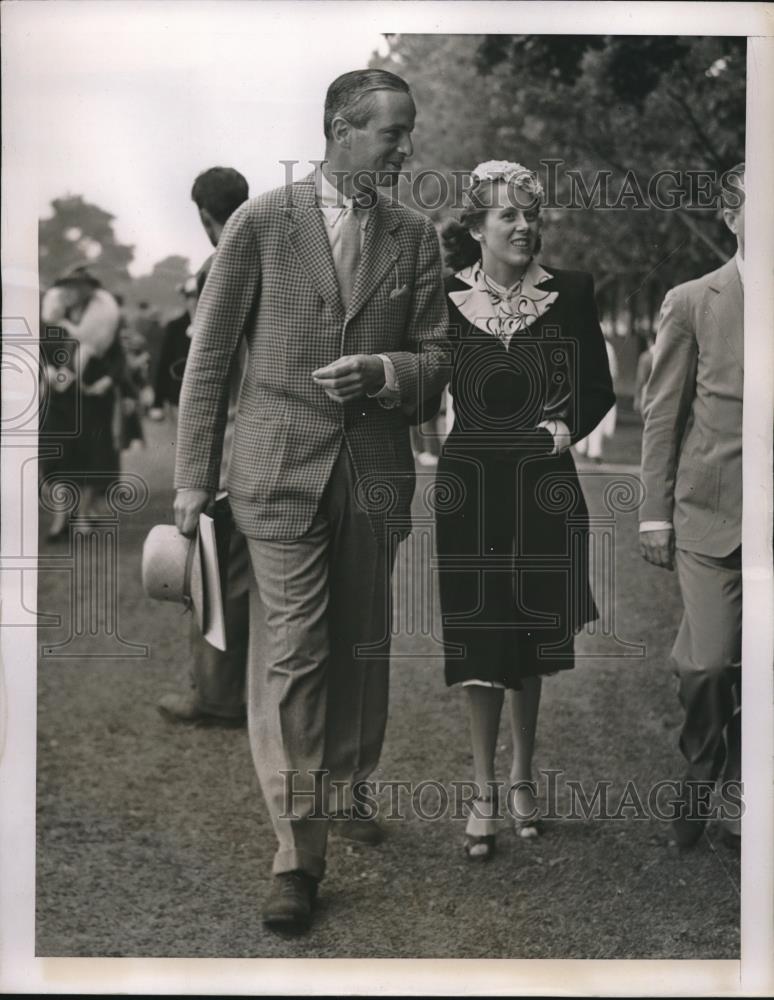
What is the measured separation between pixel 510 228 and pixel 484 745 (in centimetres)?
169

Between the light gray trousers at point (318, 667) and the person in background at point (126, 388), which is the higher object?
the person in background at point (126, 388)

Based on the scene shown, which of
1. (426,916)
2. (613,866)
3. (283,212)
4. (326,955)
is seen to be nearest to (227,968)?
(326,955)

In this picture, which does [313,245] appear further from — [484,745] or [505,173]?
[484,745]

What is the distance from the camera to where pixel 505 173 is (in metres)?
5.00

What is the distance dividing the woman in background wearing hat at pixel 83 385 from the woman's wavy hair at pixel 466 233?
3.56 ft

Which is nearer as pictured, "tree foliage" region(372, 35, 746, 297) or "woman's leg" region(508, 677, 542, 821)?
"tree foliage" region(372, 35, 746, 297)

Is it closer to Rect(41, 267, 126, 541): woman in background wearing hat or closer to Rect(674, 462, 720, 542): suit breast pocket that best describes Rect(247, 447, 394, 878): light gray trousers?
Rect(41, 267, 126, 541): woman in background wearing hat

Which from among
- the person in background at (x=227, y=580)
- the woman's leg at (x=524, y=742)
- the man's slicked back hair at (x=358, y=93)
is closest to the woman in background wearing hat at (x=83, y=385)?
the person in background at (x=227, y=580)

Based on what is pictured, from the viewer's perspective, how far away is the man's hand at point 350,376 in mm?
4930

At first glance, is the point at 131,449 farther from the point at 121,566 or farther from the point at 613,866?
the point at 613,866

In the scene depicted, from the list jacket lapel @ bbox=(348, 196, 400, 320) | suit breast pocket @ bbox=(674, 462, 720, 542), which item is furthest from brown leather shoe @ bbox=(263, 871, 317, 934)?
jacket lapel @ bbox=(348, 196, 400, 320)

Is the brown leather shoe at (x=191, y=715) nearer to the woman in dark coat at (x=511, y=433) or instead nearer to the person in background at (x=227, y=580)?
the person in background at (x=227, y=580)

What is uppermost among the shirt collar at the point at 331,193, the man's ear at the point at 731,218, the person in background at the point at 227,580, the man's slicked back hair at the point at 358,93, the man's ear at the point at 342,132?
the man's slicked back hair at the point at 358,93

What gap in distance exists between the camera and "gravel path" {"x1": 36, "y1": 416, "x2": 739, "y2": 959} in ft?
16.8
